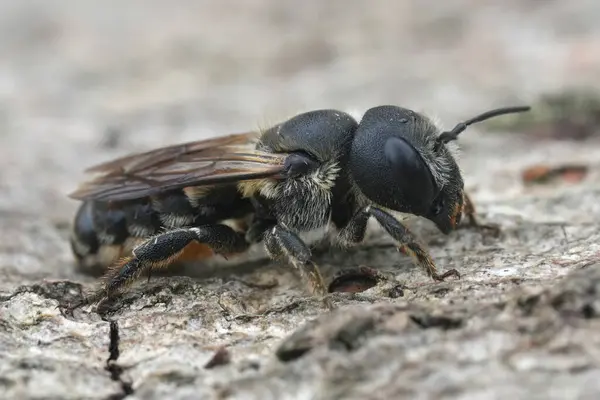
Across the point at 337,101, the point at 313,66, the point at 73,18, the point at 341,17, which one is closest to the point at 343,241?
the point at 337,101

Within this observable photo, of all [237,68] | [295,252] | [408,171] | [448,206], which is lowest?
[295,252]

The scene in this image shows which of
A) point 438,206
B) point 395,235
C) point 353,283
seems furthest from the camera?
point 438,206

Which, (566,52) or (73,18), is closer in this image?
(566,52)

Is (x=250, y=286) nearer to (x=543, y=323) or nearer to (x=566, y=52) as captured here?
(x=543, y=323)

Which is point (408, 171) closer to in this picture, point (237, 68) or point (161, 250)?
point (161, 250)

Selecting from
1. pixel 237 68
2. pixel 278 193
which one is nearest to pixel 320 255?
pixel 278 193

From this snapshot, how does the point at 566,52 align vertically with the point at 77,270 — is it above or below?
above

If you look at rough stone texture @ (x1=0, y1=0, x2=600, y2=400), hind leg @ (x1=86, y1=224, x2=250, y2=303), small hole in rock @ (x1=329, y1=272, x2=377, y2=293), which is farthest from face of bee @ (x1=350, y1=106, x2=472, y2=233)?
hind leg @ (x1=86, y1=224, x2=250, y2=303)
